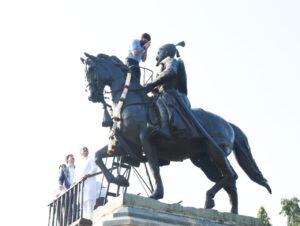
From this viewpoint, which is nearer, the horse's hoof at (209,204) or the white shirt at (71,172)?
the horse's hoof at (209,204)

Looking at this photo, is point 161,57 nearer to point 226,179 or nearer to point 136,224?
point 226,179

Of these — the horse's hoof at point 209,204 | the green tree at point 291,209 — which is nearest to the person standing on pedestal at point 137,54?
the horse's hoof at point 209,204

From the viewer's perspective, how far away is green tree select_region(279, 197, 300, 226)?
3738 cm

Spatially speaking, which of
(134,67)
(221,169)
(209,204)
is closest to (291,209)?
(221,169)

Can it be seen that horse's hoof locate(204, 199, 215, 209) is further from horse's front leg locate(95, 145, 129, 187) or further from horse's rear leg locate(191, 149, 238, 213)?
horse's front leg locate(95, 145, 129, 187)

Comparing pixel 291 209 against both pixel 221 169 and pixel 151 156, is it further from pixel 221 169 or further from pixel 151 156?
pixel 151 156

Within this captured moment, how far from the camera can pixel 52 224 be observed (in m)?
17.7

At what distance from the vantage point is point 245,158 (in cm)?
1681

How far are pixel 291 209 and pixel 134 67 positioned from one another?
76.2ft

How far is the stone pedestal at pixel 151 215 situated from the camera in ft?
46.3

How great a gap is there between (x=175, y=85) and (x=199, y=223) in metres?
3.04

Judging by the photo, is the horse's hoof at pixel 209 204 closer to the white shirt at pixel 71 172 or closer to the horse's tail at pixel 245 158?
the horse's tail at pixel 245 158

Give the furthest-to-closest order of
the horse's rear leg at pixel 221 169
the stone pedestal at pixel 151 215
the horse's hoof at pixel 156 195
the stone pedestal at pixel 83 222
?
the stone pedestal at pixel 83 222, the horse's rear leg at pixel 221 169, the horse's hoof at pixel 156 195, the stone pedestal at pixel 151 215

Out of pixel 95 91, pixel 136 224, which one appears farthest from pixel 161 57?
pixel 136 224
